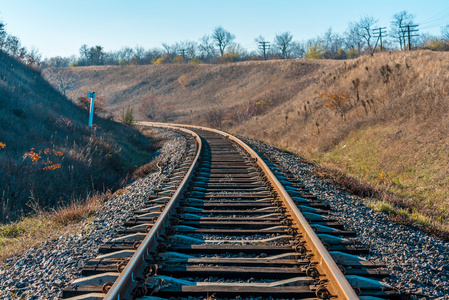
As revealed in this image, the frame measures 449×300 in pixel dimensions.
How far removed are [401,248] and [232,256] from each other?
6.96 feet

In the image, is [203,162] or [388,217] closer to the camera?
[388,217]

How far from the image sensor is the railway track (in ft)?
10.6

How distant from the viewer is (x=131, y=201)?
6801 mm

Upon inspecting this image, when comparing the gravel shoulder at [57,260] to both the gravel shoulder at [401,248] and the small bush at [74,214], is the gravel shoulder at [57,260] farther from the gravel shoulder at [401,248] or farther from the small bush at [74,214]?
the gravel shoulder at [401,248]

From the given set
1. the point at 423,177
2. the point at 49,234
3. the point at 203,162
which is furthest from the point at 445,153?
the point at 49,234

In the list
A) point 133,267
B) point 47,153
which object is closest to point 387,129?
point 47,153

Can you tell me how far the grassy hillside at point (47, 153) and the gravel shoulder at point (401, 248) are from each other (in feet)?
16.7

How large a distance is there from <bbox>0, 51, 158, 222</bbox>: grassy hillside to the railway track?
10.1 feet

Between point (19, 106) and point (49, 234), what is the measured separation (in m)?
9.19

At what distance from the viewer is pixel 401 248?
14.6 ft

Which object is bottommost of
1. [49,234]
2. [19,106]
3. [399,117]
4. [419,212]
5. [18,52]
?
[419,212]

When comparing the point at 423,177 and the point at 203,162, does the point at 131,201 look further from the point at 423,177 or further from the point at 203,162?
the point at 423,177

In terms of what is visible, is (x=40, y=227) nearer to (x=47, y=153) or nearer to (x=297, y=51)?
(x=47, y=153)

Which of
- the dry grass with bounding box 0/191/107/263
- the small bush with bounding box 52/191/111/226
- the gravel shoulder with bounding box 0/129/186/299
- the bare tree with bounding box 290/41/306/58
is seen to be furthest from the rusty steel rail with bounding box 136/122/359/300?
the bare tree with bounding box 290/41/306/58
